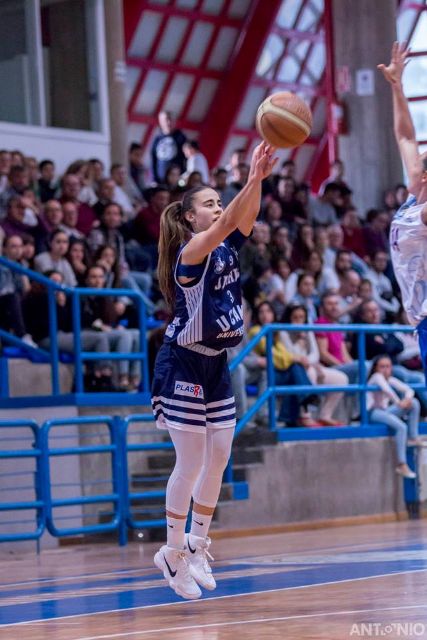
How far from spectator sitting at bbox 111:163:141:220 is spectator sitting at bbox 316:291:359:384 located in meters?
2.47

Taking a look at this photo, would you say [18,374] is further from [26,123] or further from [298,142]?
[298,142]

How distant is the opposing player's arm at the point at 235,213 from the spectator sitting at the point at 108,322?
20.1 feet

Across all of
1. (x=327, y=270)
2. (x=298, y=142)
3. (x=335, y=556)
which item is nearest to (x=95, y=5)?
(x=327, y=270)

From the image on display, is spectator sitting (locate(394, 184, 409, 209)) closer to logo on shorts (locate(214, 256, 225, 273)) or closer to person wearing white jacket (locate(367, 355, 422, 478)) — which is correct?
person wearing white jacket (locate(367, 355, 422, 478))

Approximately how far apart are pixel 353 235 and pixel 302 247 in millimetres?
2347

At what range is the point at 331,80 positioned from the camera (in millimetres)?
24391

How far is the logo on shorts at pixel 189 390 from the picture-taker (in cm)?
727

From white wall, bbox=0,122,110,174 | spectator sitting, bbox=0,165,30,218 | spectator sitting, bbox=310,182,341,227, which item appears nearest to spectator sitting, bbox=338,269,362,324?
spectator sitting, bbox=310,182,341,227

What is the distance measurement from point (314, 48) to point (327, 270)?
19842 mm

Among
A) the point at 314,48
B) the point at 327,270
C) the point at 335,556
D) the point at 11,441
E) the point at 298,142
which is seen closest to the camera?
the point at 298,142

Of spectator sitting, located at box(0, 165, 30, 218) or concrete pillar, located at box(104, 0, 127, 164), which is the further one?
concrete pillar, located at box(104, 0, 127, 164)

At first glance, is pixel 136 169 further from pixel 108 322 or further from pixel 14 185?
pixel 108 322

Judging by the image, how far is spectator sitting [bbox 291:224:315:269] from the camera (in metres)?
17.4

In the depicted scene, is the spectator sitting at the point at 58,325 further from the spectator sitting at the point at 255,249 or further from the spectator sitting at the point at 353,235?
the spectator sitting at the point at 353,235
